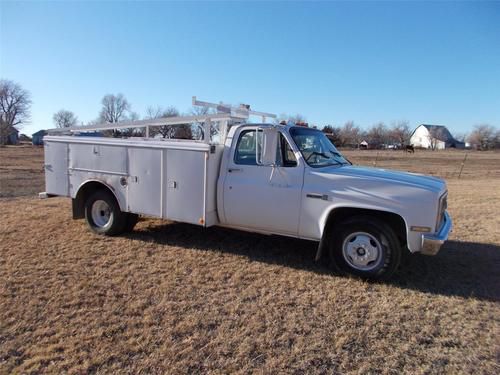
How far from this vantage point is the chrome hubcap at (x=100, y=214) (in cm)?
651

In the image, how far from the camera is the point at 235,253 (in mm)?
5789

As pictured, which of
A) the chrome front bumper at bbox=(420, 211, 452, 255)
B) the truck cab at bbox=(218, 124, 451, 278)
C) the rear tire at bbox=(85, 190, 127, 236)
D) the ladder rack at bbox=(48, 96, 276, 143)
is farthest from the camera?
the rear tire at bbox=(85, 190, 127, 236)

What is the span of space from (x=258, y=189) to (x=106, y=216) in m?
2.95

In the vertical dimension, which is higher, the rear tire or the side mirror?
the side mirror

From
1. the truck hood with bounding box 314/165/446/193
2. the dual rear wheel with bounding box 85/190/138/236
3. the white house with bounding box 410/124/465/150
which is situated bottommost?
the dual rear wheel with bounding box 85/190/138/236

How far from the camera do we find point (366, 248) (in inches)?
188

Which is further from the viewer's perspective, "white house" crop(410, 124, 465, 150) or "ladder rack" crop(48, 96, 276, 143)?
"white house" crop(410, 124, 465, 150)

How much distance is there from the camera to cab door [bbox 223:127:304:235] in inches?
199

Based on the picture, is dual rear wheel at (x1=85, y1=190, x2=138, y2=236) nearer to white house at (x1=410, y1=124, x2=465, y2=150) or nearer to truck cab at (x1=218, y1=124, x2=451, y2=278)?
truck cab at (x1=218, y1=124, x2=451, y2=278)

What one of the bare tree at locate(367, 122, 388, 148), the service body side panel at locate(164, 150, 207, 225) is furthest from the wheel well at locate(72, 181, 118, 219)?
the bare tree at locate(367, 122, 388, 148)

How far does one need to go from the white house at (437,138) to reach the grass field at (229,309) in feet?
398

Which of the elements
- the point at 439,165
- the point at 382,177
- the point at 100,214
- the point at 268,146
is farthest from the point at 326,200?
the point at 439,165

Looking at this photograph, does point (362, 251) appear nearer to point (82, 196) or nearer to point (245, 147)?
point (245, 147)

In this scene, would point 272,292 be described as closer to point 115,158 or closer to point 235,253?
point 235,253
